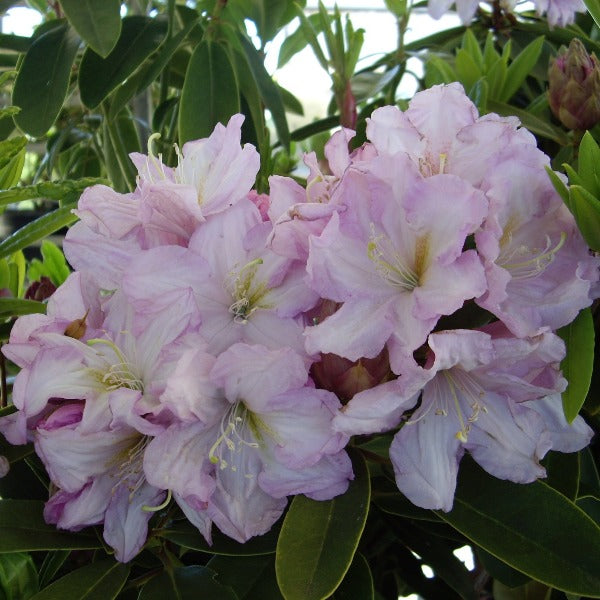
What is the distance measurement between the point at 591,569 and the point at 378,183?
11.1 inches

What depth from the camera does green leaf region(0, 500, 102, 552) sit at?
1.97 ft

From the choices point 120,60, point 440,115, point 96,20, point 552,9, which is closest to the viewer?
point 440,115

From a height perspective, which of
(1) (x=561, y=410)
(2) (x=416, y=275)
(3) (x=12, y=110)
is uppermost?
(3) (x=12, y=110)

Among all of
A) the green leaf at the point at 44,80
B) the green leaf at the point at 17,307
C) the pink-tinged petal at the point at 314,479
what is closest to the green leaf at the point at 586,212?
the pink-tinged petal at the point at 314,479

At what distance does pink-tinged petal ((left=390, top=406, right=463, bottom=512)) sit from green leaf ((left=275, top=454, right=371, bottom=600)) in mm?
56

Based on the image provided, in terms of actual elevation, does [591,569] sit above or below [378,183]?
below

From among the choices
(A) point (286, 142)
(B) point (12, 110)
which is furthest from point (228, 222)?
(A) point (286, 142)

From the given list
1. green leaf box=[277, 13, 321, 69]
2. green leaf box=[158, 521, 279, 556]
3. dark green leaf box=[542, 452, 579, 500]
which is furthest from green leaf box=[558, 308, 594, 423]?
green leaf box=[277, 13, 321, 69]

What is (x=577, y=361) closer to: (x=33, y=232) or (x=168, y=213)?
(x=168, y=213)

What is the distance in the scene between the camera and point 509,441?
1.79 feet

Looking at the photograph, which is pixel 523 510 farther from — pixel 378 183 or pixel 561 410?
pixel 378 183

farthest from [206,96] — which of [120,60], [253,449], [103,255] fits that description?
[253,449]

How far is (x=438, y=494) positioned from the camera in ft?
1.71

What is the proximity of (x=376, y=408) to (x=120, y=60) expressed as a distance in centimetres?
63
